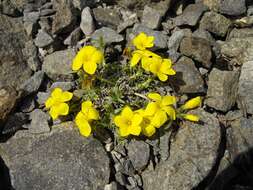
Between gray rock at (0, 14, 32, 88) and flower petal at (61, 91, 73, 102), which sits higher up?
gray rock at (0, 14, 32, 88)

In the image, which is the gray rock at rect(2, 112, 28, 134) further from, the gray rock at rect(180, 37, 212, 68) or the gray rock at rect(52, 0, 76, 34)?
the gray rock at rect(180, 37, 212, 68)

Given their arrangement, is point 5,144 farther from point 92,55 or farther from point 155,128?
point 155,128

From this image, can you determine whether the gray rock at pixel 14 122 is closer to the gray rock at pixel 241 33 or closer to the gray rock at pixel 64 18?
the gray rock at pixel 64 18

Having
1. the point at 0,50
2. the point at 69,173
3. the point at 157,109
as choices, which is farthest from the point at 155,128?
the point at 0,50

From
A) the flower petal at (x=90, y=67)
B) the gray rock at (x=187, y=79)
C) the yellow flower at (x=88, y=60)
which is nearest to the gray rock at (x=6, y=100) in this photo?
the yellow flower at (x=88, y=60)

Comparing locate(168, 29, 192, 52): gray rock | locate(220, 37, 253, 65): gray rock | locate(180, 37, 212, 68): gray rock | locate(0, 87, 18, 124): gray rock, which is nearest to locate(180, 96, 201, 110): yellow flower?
locate(180, 37, 212, 68): gray rock

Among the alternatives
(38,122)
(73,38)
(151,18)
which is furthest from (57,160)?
(151,18)
